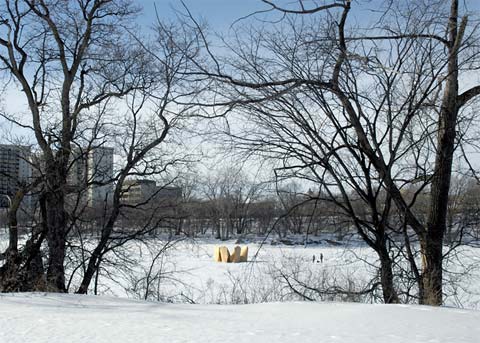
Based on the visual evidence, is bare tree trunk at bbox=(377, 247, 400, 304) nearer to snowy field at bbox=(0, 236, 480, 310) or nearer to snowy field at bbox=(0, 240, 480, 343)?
snowy field at bbox=(0, 236, 480, 310)

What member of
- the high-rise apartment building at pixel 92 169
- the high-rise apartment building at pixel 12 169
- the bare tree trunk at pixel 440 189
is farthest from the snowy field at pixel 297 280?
the high-rise apartment building at pixel 92 169

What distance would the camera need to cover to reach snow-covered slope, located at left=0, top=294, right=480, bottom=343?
429 centimetres

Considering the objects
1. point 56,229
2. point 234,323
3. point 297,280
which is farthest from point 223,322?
point 56,229

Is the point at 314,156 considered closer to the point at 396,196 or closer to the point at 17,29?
the point at 396,196

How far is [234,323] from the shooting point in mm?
4977

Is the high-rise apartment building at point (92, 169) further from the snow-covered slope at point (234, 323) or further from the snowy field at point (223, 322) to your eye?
the snow-covered slope at point (234, 323)

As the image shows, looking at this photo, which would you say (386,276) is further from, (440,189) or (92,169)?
(92,169)

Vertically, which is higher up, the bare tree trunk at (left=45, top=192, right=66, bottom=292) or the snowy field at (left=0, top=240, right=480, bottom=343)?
the bare tree trunk at (left=45, top=192, right=66, bottom=292)

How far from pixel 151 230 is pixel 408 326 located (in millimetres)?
10841

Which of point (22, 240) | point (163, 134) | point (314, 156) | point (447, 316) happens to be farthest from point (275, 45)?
point (22, 240)

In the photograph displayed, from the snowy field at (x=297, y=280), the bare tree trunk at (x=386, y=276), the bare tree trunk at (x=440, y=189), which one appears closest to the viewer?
the bare tree trunk at (x=440, y=189)

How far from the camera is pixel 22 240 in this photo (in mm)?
14008

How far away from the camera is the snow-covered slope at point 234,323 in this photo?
429 cm

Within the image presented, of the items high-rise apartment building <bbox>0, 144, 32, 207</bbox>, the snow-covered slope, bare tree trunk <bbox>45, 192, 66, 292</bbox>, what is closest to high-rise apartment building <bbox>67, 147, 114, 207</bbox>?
bare tree trunk <bbox>45, 192, 66, 292</bbox>
